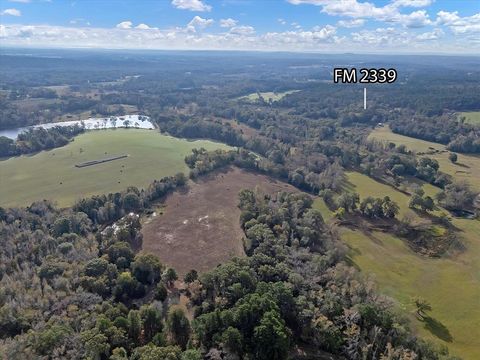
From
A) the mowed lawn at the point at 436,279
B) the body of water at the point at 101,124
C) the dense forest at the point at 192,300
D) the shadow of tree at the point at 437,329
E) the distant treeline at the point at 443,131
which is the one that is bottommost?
the shadow of tree at the point at 437,329

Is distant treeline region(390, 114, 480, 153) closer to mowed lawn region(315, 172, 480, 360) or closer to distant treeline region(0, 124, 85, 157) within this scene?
mowed lawn region(315, 172, 480, 360)

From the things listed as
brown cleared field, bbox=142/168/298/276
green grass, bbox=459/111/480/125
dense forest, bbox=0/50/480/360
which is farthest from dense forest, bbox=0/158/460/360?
green grass, bbox=459/111/480/125

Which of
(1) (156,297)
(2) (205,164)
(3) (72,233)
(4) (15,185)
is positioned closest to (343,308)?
(1) (156,297)

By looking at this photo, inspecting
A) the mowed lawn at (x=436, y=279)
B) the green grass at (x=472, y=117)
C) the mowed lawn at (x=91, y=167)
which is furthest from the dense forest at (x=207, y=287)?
the green grass at (x=472, y=117)

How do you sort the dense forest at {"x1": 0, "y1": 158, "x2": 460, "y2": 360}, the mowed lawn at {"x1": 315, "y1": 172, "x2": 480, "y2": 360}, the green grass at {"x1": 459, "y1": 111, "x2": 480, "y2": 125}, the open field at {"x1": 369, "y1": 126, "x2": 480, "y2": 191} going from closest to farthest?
the dense forest at {"x1": 0, "y1": 158, "x2": 460, "y2": 360} < the mowed lawn at {"x1": 315, "y1": 172, "x2": 480, "y2": 360} < the open field at {"x1": 369, "y1": 126, "x2": 480, "y2": 191} < the green grass at {"x1": 459, "y1": 111, "x2": 480, "y2": 125}

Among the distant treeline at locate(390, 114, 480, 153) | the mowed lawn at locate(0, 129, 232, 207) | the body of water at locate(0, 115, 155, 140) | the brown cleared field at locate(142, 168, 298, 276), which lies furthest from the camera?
the body of water at locate(0, 115, 155, 140)

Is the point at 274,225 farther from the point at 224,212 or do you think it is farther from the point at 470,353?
the point at 470,353

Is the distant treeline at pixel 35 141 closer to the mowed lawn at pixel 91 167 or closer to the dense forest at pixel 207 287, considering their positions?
the mowed lawn at pixel 91 167
